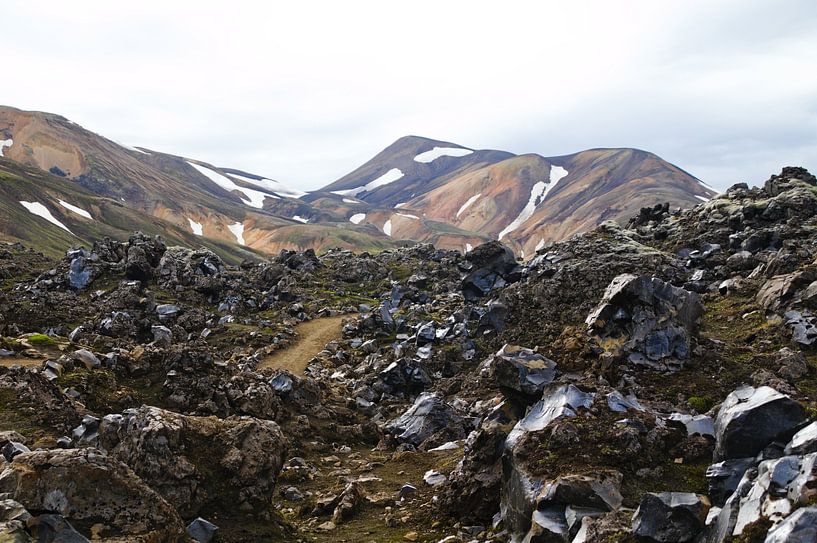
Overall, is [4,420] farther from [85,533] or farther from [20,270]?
[20,270]

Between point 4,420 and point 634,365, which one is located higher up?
point 634,365

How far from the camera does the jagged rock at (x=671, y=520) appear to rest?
30.7ft

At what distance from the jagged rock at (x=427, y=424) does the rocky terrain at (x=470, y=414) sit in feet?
0.29

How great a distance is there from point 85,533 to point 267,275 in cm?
5773

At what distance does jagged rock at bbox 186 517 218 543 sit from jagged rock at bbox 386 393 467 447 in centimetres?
1160

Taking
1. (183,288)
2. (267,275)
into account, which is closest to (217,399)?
(183,288)

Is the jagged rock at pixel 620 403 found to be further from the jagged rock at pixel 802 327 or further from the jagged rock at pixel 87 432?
the jagged rock at pixel 87 432

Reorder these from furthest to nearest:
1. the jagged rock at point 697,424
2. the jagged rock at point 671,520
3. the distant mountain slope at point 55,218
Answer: the distant mountain slope at point 55,218
the jagged rock at point 697,424
the jagged rock at point 671,520

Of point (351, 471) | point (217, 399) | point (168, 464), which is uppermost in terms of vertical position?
point (168, 464)

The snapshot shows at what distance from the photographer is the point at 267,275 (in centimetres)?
6644

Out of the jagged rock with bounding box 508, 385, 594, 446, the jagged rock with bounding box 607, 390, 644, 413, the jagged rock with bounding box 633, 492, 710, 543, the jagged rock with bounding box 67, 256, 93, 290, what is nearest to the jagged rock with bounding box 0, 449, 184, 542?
the jagged rock with bounding box 508, 385, 594, 446

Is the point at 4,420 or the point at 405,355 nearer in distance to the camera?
the point at 4,420

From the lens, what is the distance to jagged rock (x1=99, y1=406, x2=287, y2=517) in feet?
43.6

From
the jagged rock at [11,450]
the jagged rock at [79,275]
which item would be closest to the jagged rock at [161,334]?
the jagged rock at [79,275]
